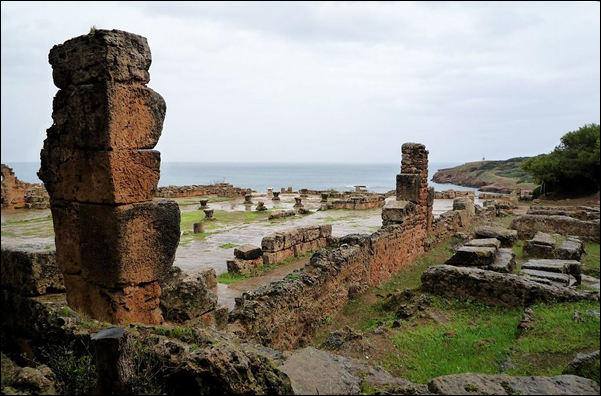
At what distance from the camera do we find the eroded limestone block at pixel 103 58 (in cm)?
430

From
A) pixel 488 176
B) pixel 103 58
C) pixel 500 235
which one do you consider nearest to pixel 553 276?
pixel 500 235

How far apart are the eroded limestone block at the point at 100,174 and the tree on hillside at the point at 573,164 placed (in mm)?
30663

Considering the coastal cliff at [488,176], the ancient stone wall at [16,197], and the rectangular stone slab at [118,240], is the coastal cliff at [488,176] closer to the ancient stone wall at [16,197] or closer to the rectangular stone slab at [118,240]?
the ancient stone wall at [16,197]

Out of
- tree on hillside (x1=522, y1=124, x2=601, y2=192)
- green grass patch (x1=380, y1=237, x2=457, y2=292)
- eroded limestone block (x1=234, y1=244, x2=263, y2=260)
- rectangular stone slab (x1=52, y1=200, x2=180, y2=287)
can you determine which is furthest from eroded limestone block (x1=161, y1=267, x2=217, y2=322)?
tree on hillside (x1=522, y1=124, x2=601, y2=192)

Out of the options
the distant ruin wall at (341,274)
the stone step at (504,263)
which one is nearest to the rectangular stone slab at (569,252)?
the stone step at (504,263)

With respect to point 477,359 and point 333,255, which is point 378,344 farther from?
point 333,255

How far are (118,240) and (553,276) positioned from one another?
8.45 metres

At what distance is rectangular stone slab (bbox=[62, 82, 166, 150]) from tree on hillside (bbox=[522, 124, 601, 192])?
30616 mm

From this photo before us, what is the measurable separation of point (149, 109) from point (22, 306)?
310 centimetres

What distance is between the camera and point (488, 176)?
78.5 m

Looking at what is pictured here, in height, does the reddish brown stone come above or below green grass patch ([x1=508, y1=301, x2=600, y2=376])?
above

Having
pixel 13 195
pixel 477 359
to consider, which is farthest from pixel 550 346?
pixel 13 195

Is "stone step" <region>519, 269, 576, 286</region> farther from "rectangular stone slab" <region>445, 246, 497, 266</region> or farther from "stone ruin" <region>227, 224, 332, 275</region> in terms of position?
"stone ruin" <region>227, 224, 332, 275</region>

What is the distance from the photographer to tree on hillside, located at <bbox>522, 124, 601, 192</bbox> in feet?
90.9
